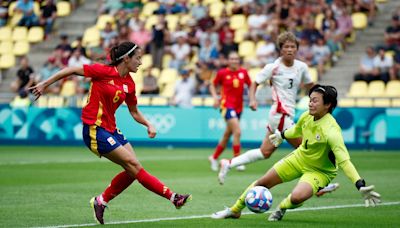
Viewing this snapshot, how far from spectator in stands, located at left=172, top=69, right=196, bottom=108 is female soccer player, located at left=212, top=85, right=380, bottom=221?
58.7 feet

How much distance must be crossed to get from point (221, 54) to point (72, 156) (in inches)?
309

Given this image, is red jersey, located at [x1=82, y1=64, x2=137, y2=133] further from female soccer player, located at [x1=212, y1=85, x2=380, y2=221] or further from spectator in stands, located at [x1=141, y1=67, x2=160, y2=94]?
spectator in stands, located at [x1=141, y1=67, x2=160, y2=94]

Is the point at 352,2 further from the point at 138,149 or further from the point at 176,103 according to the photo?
the point at 138,149

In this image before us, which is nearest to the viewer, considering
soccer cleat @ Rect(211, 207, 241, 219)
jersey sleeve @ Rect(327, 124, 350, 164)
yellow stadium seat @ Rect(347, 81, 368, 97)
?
jersey sleeve @ Rect(327, 124, 350, 164)

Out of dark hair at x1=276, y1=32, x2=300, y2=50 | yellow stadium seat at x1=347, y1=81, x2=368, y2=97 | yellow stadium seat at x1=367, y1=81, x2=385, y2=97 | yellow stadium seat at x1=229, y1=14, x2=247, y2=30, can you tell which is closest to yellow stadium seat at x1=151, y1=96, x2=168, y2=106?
yellow stadium seat at x1=229, y1=14, x2=247, y2=30

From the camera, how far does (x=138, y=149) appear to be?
92.7ft

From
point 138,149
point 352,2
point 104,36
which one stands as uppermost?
point 352,2

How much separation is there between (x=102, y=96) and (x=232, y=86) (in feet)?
33.4

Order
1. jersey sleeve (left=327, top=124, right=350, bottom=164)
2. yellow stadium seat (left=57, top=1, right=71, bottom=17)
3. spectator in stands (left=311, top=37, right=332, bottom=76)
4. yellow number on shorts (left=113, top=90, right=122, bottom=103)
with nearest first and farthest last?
jersey sleeve (left=327, top=124, right=350, bottom=164), yellow number on shorts (left=113, top=90, right=122, bottom=103), spectator in stands (left=311, top=37, right=332, bottom=76), yellow stadium seat (left=57, top=1, right=71, bottom=17)

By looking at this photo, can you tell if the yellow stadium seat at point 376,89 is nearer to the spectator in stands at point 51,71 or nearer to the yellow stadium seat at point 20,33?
the spectator in stands at point 51,71

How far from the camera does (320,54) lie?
30.3m

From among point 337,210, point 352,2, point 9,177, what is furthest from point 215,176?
point 352,2

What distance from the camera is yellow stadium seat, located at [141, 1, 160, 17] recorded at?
35812mm

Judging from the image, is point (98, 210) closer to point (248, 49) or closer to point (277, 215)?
point (277, 215)
